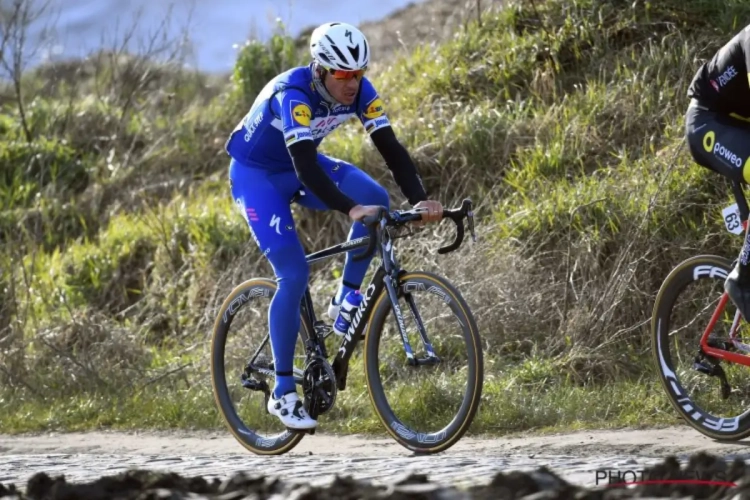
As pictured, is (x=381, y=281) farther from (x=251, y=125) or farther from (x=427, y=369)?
(x=251, y=125)

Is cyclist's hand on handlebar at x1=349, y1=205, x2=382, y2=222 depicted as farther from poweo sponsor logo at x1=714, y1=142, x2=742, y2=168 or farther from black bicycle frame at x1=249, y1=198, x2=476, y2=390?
poweo sponsor logo at x1=714, y1=142, x2=742, y2=168

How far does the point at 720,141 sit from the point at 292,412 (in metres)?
2.60

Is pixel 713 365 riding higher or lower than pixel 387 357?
lower

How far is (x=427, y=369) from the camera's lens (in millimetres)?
7625

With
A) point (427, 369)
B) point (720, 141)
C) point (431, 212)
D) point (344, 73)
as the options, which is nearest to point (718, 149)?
point (720, 141)

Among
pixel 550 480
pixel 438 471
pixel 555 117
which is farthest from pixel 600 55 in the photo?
pixel 550 480

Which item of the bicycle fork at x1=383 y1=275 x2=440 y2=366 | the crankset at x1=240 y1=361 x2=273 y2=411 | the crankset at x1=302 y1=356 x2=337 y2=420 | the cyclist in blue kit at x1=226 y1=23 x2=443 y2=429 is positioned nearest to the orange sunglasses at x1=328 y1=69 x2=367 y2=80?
the cyclist in blue kit at x1=226 y1=23 x2=443 y2=429

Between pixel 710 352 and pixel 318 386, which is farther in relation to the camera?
pixel 318 386

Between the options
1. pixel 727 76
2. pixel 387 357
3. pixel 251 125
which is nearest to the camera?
pixel 727 76

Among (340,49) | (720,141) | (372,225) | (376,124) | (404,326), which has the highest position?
(340,49)

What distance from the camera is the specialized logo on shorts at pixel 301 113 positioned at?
6.81 m

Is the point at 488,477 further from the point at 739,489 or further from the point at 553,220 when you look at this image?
the point at 553,220

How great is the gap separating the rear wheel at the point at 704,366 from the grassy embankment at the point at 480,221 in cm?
66

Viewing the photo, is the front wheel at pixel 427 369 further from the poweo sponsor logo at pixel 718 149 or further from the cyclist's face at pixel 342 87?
the poweo sponsor logo at pixel 718 149
